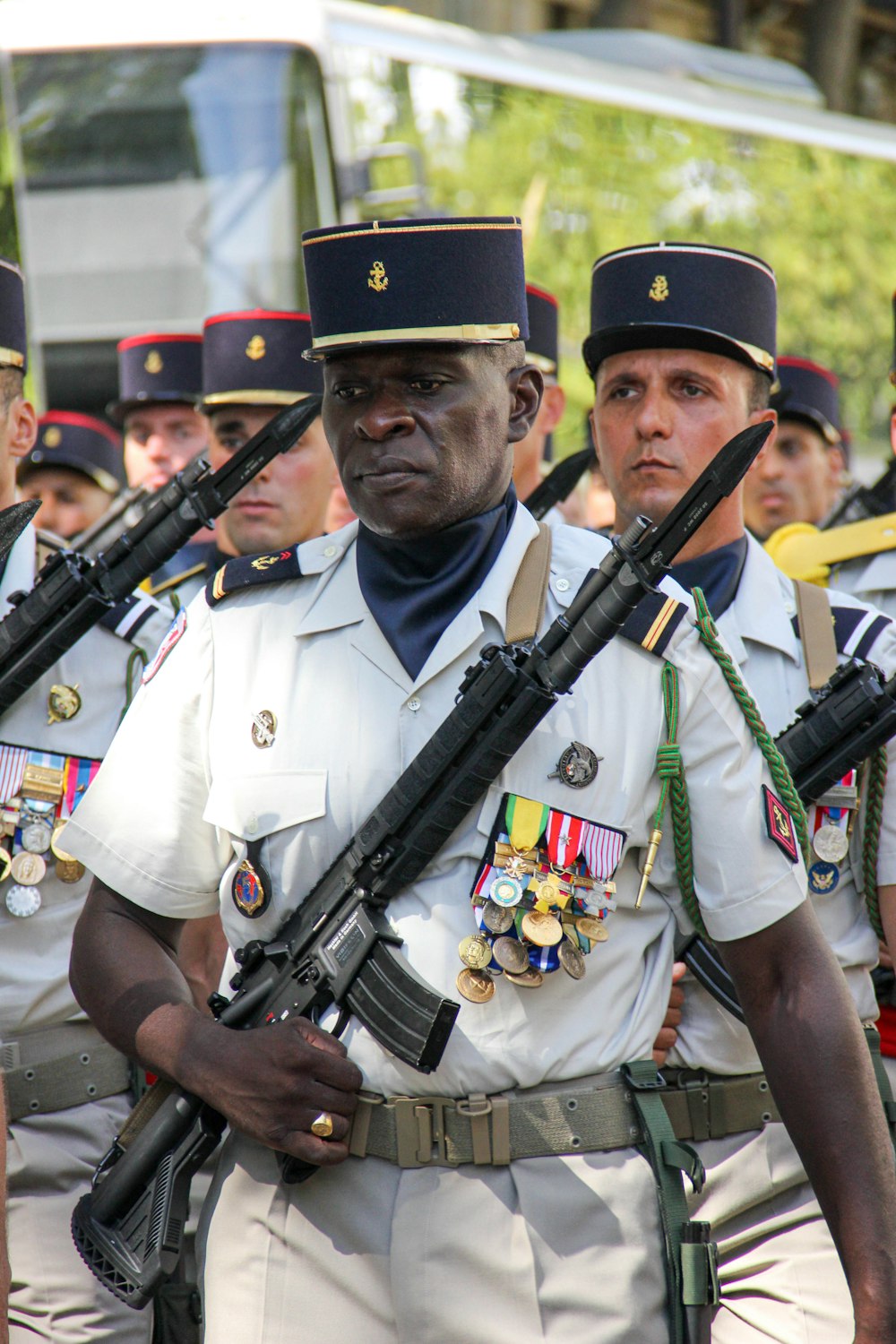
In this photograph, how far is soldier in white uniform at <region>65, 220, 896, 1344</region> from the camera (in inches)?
96.4

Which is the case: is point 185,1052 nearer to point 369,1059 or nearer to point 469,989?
point 369,1059

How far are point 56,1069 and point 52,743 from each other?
2.15ft

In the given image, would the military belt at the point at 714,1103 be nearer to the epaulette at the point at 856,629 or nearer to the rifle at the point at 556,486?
the epaulette at the point at 856,629

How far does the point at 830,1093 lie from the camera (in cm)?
243

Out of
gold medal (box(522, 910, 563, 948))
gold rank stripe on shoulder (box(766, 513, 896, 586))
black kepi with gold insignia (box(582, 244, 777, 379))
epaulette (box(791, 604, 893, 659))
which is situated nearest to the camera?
gold medal (box(522, 910, 563, 948))

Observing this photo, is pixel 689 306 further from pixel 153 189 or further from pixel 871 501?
pixel 153 189

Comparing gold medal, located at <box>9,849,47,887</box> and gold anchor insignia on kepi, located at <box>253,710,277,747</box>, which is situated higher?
gold anchor insignia on kepi, located at <box>253,710,277,747</box>

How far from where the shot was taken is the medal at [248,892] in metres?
2.61

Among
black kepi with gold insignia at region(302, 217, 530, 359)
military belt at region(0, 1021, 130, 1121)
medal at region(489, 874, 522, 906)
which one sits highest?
black kepi with gold insignia at region(302, 217, 530, 359)

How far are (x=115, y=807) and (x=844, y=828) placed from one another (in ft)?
4.37

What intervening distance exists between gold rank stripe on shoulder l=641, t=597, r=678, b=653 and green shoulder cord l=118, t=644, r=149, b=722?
4.91ft

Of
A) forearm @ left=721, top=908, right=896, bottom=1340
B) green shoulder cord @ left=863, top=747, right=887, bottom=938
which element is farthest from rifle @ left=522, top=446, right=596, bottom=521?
forearm @ left=721, top=908, right=896, bottom=1340

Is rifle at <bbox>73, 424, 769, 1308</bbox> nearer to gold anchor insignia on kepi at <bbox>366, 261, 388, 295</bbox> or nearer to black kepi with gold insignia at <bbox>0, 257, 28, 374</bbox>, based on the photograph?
gold anchor insignia on kepi at <bbox>366, 261, 388, 295</bbox>

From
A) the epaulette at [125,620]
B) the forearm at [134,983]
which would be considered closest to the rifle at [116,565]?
the epaulette at [125,620]
